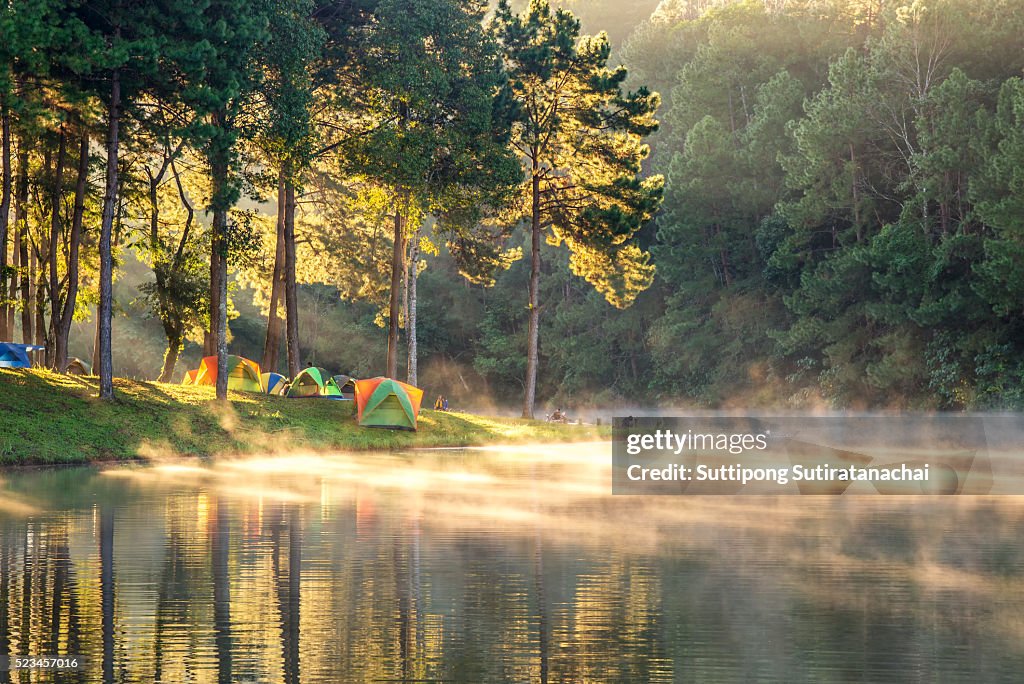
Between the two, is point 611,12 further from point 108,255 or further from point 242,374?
point 108,255

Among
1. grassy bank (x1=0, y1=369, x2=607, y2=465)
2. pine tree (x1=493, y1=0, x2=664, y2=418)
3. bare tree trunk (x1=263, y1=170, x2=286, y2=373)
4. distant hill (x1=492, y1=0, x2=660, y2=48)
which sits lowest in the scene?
grassy bank (x1=0, y1=369, x2=607, y2=465)

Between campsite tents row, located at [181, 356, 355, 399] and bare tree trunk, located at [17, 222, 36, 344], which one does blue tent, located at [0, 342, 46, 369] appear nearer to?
bare tree trunk, located at [17, 222, 36, 344]

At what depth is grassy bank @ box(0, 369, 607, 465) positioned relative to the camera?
34.8 m

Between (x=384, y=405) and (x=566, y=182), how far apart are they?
799 inches

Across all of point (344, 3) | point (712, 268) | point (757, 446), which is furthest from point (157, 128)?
point (712, 268)

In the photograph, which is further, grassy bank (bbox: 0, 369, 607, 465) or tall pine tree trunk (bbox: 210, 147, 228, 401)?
tall pine tree trunk (bbox: 210, 147, 228, 401)

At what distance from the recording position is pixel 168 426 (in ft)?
129

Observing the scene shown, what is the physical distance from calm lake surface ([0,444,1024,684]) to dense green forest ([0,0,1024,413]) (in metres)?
22.2

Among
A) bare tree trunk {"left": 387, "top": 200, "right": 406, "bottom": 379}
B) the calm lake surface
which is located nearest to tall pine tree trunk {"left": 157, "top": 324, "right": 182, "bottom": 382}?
bare tree trunk {"left": 387, "top": 200, "right": 406, "bottom": 379}

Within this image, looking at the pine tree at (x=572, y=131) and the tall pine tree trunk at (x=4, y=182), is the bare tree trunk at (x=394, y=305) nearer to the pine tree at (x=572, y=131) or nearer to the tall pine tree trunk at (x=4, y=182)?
the pine tree at (x=572, y=131)

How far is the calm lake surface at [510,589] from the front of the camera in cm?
912

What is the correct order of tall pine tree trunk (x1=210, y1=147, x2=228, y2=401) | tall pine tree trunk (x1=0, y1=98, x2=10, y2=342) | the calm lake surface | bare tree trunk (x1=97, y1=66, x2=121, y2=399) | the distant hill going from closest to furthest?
1. the calm lake surface
2. bare tree trunk (x1=97, y1=66, x2=121, y2=399)
3. tall pine tree trunk (x1=0, y1=98, x2=10, y2=342)
4. tall pine tree trunk (x1=210, y1=147, x2=228, y2=401)
5. the distant hill

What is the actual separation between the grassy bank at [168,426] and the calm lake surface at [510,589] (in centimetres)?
1205

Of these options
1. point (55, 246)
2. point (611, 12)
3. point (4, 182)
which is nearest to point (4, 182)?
point (4, 182)
